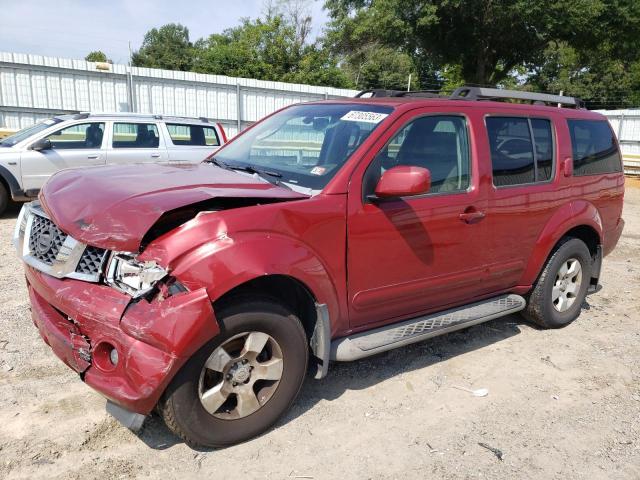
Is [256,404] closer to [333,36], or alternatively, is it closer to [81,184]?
[81,184]

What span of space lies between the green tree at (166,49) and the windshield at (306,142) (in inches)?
2143

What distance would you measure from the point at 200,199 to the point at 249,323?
682mm

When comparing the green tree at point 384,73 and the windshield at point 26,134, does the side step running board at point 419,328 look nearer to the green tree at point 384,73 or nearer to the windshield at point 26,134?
the windshield at point 26,134

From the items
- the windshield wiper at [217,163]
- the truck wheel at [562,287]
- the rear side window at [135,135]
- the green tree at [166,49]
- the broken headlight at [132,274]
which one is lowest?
the truck wheel at [562,287]

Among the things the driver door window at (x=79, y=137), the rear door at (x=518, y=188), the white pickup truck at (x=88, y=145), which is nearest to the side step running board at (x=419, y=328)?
the rear door at (x=518, y=188)

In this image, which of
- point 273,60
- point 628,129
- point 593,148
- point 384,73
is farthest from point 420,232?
point 384,73

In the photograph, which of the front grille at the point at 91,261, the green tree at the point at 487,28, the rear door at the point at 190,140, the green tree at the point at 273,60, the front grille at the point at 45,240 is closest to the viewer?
the front grille at the point at 91,261

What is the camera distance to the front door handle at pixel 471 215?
3734 millimetres

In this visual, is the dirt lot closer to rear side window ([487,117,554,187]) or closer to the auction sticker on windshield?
rear side window ([487,117,554,187])

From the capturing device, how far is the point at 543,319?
15.7 feet

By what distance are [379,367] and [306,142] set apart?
5.70 ft

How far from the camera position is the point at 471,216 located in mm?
3770

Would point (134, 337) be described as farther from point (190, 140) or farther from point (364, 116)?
point (190, 140)

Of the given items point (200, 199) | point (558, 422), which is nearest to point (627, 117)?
point (558, 422)
